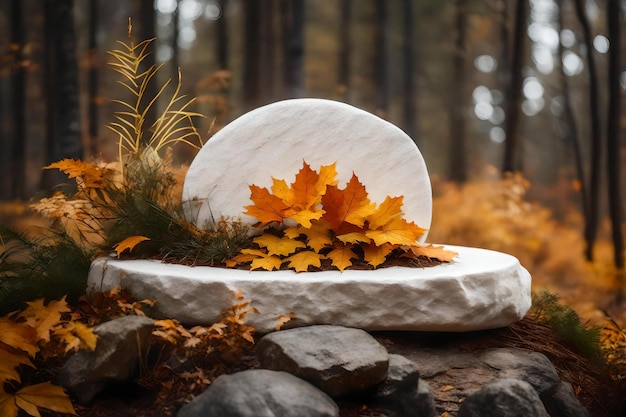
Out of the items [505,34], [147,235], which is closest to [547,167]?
[505,34]

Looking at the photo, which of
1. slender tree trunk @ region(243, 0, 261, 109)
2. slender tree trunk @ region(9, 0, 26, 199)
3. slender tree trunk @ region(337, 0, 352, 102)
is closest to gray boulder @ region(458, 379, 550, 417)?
slender tree trunk @ region(243, 0, 261, 109)

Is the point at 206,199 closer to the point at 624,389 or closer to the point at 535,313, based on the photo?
the point at 535,313

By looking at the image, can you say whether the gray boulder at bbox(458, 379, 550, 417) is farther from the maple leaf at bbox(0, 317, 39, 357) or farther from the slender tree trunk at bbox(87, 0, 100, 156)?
the slender tree trunk at bbox(87, 0, 100, 156)

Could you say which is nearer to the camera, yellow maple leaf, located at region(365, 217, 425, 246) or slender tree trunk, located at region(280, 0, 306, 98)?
yellow maple leaf, located at region(365, 217, 425, 246)

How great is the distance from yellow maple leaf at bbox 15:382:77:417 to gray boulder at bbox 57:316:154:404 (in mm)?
120

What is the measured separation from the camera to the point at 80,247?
167 inches

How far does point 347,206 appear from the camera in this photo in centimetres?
393

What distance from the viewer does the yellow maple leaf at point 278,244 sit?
3.81 m

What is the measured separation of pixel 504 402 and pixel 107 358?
204 centimetres

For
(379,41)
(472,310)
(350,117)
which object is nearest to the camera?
(472,310)

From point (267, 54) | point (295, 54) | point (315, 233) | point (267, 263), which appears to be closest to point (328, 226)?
point (315, 233)

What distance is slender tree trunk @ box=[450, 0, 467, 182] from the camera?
1322 centimetres

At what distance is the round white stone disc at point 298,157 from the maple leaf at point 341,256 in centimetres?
60

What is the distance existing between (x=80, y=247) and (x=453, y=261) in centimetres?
262
